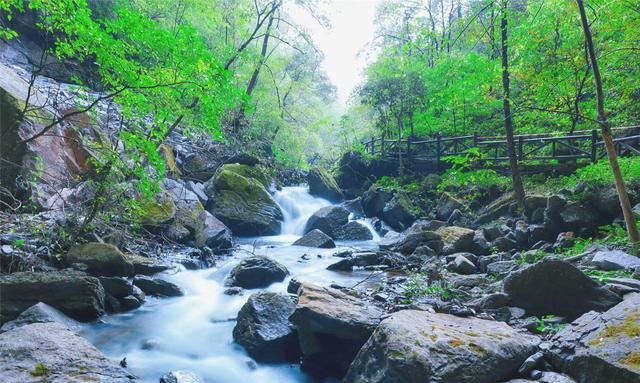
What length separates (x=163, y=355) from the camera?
5117mm

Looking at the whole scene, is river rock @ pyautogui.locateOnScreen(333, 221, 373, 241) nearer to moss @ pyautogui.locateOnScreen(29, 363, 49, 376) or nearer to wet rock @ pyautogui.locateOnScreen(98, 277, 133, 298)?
wet rock @ pyautogui.locateOnScreen(98, 277, 133, 298)

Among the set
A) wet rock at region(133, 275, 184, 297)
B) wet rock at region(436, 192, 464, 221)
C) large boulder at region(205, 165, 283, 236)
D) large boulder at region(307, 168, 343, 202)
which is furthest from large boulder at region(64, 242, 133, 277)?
large boulder at region(307, 168, 343, 202)

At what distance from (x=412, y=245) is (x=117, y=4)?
1615cm

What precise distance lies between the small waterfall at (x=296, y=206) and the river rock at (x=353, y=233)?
150cm

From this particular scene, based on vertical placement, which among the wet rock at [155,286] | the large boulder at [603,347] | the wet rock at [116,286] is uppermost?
the large boulder at [603,347]

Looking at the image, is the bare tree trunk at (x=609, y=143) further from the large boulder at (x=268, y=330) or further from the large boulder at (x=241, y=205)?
the large boulder at (x=241, y=205)

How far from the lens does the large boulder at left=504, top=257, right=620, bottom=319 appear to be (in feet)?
13.6

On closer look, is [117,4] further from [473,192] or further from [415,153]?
[473,192]

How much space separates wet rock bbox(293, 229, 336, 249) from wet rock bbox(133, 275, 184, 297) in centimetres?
538

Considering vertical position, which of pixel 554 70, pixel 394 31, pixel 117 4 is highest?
pixel 394 31

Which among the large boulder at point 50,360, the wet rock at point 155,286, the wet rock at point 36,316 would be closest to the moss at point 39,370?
→ the large boulder at point 50,360

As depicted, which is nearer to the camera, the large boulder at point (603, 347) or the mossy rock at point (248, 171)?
the large boulder at point (603, 347)

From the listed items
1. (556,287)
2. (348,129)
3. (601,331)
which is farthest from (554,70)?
(348,129)

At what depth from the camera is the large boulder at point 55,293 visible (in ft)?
15.6
